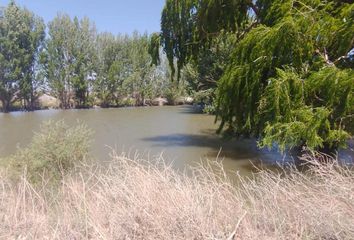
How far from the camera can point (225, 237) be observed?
12.0 ft

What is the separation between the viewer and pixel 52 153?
8602 millimetres

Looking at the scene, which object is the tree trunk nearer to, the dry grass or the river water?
the river water

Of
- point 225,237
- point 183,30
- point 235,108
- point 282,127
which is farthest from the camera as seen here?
point 183,30

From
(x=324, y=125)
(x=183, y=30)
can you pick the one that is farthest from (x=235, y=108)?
(x=183, y=30)

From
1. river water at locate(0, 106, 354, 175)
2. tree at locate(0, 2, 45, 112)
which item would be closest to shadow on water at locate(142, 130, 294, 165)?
river water at locate(0, 106, 354, 175)

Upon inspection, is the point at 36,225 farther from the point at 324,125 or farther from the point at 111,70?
the point at 111,70

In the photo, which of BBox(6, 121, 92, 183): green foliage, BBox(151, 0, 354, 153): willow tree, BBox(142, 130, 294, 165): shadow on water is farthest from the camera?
BBox(142, 130, 294, 165): shadow on water

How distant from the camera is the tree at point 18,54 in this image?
4284 centimetres

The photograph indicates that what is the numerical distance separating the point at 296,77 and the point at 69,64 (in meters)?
40.3

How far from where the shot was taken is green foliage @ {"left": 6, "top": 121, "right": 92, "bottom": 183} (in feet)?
26.9

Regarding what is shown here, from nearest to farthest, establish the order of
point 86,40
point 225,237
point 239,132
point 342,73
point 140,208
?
1. point 225,237
2. point 140,208
3. point 342,73
4. point 239,132
5. point 86,40

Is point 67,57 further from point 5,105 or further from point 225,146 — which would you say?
point 225,146

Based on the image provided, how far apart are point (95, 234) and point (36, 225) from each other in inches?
28.9

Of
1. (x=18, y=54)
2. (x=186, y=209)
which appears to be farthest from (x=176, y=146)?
(x=18, y=54)
